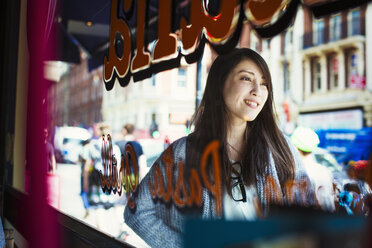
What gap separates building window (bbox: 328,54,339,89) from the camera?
3.96 feet

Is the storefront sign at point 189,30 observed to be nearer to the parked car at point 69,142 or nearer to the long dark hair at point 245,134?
the long dark hair at point 245,134

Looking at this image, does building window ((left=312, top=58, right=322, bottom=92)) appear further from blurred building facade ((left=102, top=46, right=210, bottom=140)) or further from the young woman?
blurred building facade ((left=102, top=46, right=210, bottom=140))

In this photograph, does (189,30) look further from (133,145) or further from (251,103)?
(133,145)

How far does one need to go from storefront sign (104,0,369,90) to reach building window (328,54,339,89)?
0.14 metres

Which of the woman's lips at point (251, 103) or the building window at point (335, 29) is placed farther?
the woman's lips at point (251, 103)

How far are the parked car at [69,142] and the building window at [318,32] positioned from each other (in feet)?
6.46

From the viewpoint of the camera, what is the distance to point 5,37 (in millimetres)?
4859

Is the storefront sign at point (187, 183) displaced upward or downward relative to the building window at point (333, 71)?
downward

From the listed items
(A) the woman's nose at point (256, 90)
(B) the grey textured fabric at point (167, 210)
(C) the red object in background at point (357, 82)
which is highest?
(A) the woman's nose at point (256, 90)

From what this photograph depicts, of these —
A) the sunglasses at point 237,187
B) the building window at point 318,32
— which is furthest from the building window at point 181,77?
the building window at point 318,32

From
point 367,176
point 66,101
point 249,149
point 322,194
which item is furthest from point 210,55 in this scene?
point 66,101

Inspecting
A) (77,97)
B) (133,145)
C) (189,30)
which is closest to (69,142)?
(77,97)

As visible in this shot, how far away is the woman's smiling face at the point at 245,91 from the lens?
153cm

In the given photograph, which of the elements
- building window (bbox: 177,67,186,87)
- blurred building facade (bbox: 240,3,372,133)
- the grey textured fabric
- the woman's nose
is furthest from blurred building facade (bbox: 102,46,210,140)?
blurred building facade (bbox: 240,3,372,133)
